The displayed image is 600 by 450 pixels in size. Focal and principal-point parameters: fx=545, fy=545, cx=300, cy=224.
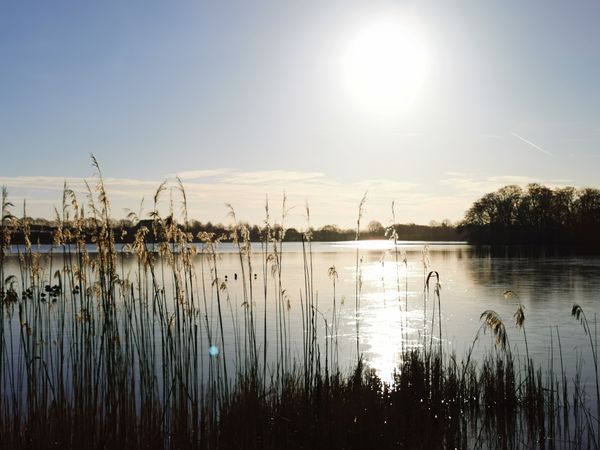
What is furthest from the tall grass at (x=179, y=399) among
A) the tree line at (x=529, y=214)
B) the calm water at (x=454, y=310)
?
the tree line at (x=529, y=214)

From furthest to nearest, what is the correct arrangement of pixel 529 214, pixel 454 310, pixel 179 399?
pixel 529 214 → pixel 454 310 → pixel 179 399

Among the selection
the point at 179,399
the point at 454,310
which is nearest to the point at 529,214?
the point at 454,310

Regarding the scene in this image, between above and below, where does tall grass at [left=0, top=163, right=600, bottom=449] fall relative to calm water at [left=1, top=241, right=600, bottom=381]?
above

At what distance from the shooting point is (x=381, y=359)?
13.4 meters

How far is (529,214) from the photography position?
85.4 metres

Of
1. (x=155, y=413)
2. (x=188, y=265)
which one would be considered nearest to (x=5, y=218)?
(x=188, y=265)

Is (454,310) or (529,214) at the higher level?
(529,214)

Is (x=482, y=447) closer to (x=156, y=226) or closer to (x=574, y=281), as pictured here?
(x=156, y=226)

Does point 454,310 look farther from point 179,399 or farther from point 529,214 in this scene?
point 529,214

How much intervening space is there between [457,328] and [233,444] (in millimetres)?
13693

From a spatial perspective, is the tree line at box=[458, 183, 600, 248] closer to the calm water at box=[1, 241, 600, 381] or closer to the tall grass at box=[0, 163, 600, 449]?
the calm water at box=[1, 241, 600, 381]

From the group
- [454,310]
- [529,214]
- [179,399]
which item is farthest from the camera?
[529,214]

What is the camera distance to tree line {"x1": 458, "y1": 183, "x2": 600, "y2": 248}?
79.2m

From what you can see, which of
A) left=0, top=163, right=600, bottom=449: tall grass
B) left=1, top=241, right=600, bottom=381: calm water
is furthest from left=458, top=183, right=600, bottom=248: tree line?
left=0, top=163, right=600, bottom=449: tall grass
